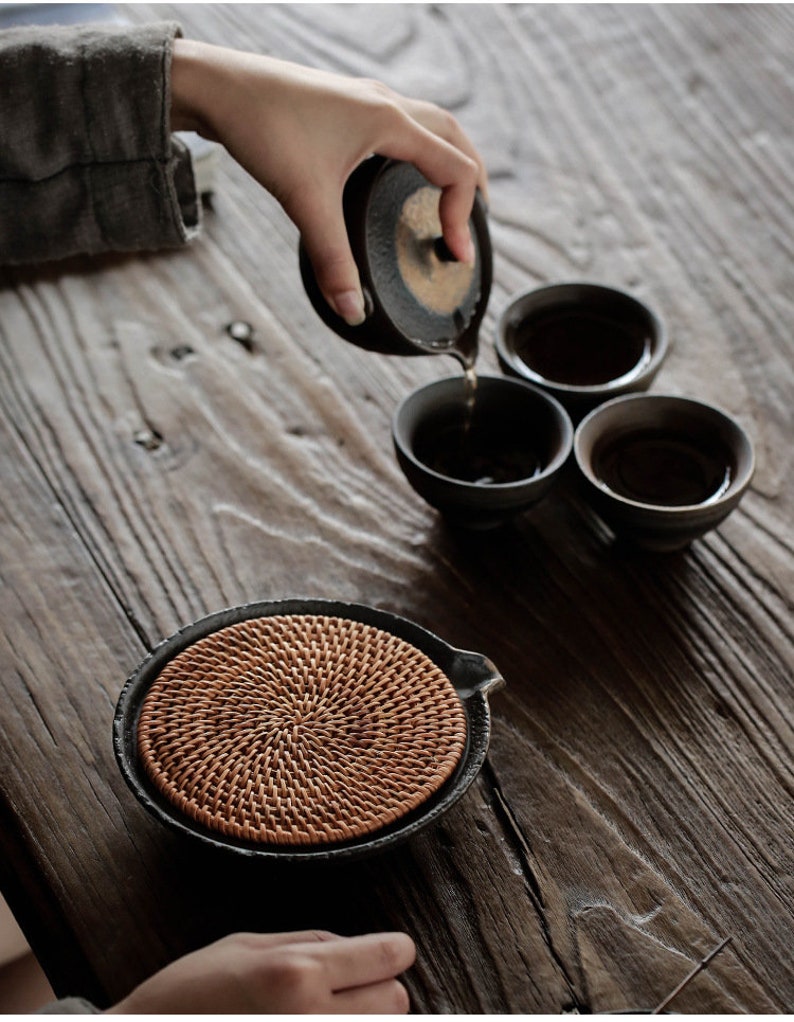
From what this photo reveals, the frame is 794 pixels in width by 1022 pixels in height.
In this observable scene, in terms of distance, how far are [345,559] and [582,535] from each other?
233 mm

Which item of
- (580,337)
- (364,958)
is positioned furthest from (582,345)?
(364,958)

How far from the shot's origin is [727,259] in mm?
1425

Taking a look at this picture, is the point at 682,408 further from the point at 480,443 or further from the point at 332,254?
the point at 332,254

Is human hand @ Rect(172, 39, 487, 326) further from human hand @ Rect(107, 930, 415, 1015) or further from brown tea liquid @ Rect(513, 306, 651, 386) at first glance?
human hand @ Rect(107, 930, 415, 1015)

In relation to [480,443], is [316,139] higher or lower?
higher

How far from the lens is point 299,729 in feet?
2.73

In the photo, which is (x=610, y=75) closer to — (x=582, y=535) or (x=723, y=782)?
(x=582, y=535)

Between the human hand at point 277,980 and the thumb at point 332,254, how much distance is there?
52 centimetres

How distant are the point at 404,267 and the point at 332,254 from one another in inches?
3.5

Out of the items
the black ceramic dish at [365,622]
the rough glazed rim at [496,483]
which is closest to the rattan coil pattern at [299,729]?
the black ceramic dish at [365,622]

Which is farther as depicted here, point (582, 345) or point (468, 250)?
point (582, 345)

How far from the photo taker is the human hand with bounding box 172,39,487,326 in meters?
0.98

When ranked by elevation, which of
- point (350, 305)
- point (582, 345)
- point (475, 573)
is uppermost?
point (350, 305)

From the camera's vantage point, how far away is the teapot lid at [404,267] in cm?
100
